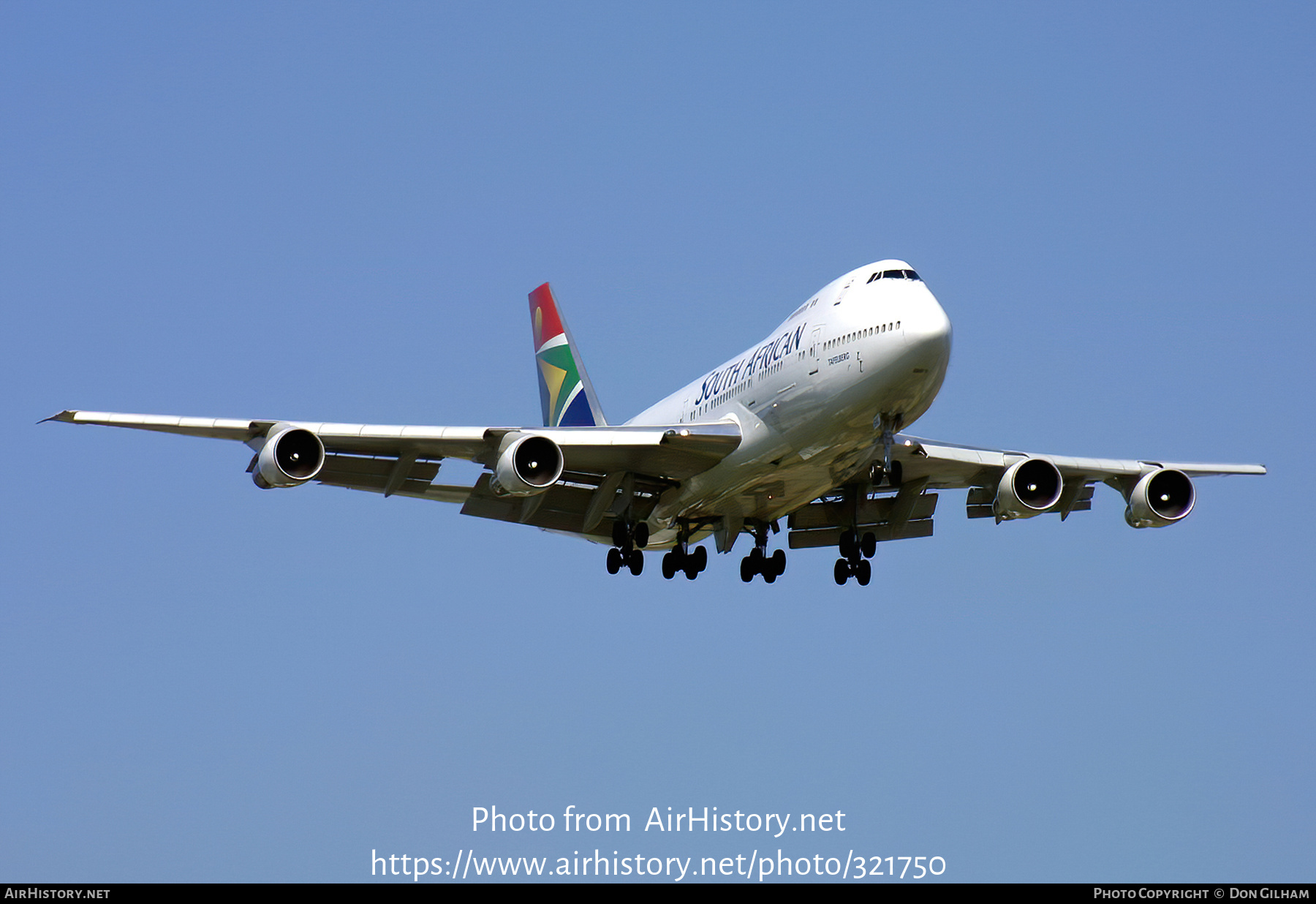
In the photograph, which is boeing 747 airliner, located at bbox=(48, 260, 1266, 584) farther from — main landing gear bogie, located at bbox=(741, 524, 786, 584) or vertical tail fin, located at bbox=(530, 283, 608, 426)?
vertical tail fin, located at bbox=(530, 283, 608, 426)

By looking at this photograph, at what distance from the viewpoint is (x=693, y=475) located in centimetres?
3359

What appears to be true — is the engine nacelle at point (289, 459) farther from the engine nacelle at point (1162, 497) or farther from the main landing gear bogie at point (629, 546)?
the engine nacelle at point (1162, 497)

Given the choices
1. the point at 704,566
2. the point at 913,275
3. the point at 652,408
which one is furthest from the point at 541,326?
the point at 913,275

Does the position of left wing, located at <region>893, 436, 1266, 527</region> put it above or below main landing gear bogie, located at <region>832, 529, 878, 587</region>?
above

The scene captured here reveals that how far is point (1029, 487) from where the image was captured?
33.2m

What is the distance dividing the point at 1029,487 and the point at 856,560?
486 centimetres

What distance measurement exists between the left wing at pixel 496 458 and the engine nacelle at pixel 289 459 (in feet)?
0.07

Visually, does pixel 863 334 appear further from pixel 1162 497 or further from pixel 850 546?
pixel 1162 497

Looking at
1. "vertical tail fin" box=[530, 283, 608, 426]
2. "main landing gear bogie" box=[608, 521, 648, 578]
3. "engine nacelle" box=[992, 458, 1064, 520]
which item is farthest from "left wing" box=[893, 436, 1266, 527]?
"vertical tail fin" box=[530, 283, 608, 426]

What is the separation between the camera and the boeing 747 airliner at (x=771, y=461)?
1151 inches

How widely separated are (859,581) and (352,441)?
12.6 meters

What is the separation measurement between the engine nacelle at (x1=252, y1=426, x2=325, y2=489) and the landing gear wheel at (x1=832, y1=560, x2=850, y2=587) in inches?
509

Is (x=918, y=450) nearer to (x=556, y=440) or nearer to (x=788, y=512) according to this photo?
(x=788, y=512)

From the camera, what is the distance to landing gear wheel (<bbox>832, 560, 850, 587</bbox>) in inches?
1426
